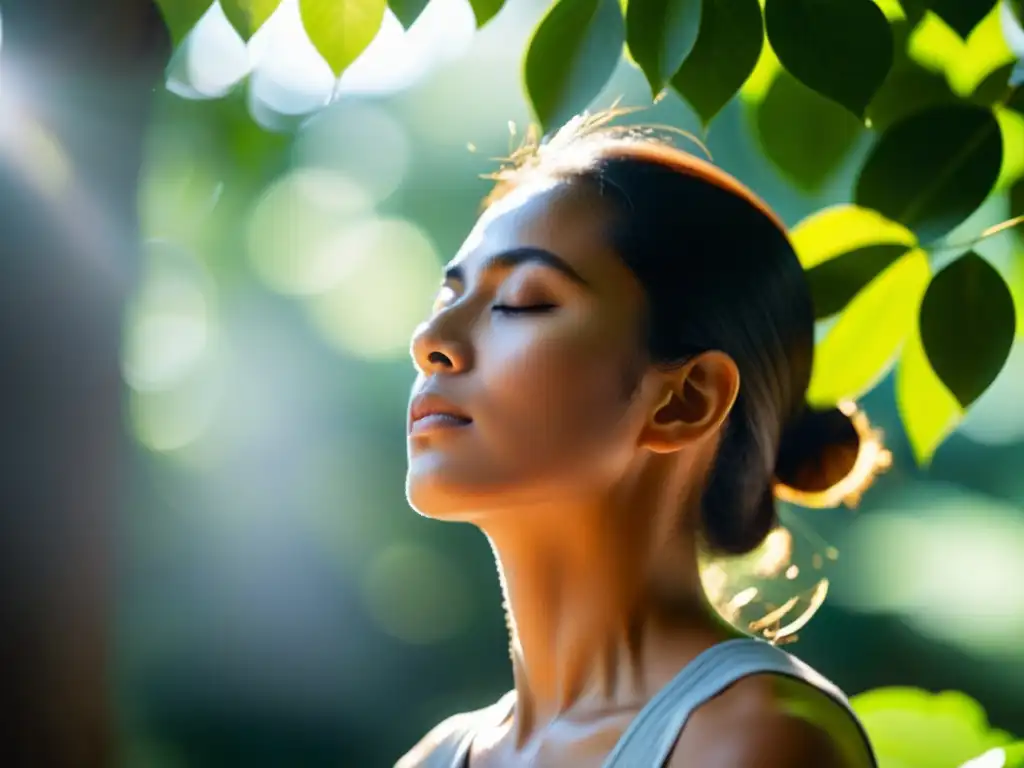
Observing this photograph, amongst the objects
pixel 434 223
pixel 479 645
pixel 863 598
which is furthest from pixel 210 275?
pixel 863 598

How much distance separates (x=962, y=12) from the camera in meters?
0.90

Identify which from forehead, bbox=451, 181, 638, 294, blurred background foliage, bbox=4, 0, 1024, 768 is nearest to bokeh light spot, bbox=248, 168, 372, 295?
blurred background foliage, bbox=4, 0, 1024, 768

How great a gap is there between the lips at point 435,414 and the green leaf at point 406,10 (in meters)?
0.29

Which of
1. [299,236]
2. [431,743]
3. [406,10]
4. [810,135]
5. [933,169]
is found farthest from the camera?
[299,236]

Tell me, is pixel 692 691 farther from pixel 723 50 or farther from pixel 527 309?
pixel 723 50

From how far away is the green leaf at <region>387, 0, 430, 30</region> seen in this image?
84 centimetres

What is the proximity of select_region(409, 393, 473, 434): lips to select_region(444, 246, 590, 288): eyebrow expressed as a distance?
0.12 m

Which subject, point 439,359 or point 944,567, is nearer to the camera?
point 439,359

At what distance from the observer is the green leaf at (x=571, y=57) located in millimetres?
875

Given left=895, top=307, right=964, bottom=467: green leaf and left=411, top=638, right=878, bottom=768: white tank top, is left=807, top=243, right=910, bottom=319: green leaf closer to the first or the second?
left=895, top=307, right=964, bottom=467: green leaf

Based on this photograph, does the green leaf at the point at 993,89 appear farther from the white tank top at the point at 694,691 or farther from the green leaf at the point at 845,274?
the white tank top at the point at 694,691

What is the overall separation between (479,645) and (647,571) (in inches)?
150

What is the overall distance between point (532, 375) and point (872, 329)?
0.96 ft

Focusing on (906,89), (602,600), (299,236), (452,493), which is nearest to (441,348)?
(452,493)
